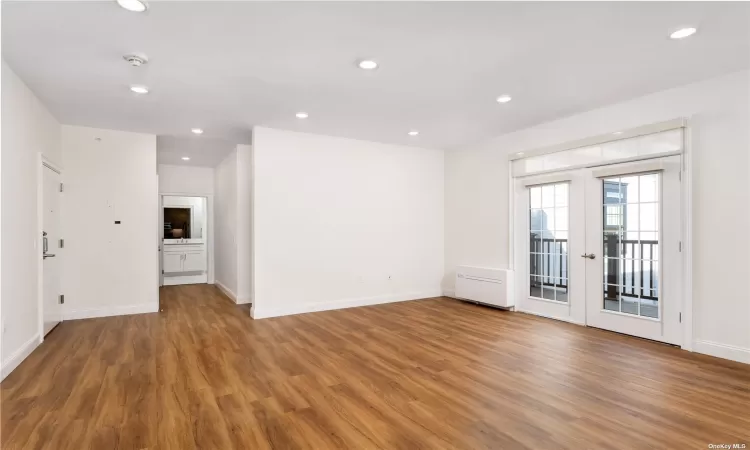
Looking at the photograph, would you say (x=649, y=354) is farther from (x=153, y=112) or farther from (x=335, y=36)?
(x=153, y=112)

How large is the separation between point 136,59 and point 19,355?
9.64 ft

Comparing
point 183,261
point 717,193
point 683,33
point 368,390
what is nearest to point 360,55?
point 683,33

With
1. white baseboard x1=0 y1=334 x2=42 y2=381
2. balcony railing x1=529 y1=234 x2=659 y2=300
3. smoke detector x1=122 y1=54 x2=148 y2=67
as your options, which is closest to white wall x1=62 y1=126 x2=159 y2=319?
white baseboard x1=0 y1=334 x2=42 y2=381

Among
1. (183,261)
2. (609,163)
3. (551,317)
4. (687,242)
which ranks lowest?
(551,317)

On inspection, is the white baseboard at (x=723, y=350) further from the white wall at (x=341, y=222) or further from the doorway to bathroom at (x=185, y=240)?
the doorway to bathroom at (x=185, y=240)

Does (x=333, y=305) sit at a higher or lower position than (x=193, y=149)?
lower

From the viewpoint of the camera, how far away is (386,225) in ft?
21.2

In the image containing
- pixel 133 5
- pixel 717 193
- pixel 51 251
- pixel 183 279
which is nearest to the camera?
pixel 133 5

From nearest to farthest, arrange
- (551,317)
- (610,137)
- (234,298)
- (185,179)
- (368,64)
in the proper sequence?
(368,64) → (610,137) → (551,317) → (234,298) → (185,179)

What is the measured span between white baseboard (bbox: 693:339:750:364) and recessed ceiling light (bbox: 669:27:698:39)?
286cm

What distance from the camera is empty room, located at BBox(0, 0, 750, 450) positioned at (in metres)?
2.49

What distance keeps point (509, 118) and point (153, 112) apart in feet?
14.8

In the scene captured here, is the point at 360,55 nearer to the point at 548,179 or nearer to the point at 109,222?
the point at 548,179

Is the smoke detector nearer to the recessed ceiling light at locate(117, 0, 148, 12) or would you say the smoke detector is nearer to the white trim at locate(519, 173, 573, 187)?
the recessed ceiling light at locate(117, 0, 148, 12)
